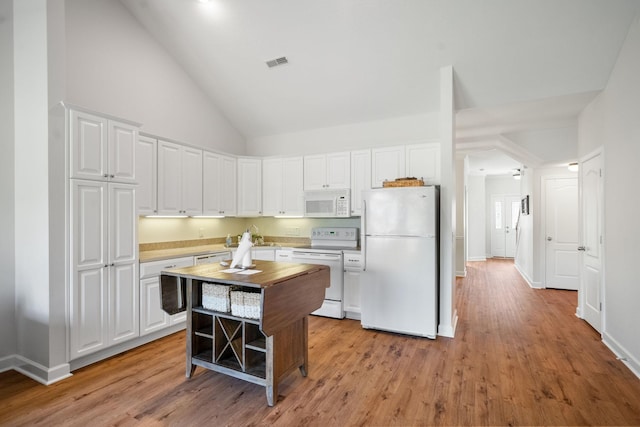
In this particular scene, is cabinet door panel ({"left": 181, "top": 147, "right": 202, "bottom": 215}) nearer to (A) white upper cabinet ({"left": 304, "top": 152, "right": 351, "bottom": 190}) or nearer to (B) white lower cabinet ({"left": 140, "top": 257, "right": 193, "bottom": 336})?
(B) white lower cabinet ({"left": 140, "top": 257, "right": 193, "bottom": 336})

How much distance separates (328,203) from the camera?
4.62 metres

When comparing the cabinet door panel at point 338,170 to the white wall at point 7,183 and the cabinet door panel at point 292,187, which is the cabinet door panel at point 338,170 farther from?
the white wall at point 7,183

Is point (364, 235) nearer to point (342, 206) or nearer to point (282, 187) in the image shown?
point (342, 206)

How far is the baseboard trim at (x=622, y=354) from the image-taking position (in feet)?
8.92

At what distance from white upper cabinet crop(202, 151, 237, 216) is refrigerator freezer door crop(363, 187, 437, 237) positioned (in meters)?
2.12

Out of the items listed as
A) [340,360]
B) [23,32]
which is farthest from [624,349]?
[23,32]

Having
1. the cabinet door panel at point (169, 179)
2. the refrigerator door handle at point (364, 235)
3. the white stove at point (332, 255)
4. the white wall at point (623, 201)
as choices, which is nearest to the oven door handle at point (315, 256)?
the white stove at point (332, 255)

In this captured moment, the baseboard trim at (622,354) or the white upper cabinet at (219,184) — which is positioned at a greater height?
the white upper cabinet at (219,184)

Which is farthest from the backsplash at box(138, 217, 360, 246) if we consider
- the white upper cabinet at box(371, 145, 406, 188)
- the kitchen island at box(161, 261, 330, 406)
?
the kitchen island at box(161, 261, 330, 406)

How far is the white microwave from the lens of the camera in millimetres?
4512

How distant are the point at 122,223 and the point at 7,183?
3.21 ft

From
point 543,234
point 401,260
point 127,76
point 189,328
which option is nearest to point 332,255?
point 401,260

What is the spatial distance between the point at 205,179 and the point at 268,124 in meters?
1.47

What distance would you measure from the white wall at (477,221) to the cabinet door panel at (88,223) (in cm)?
974
